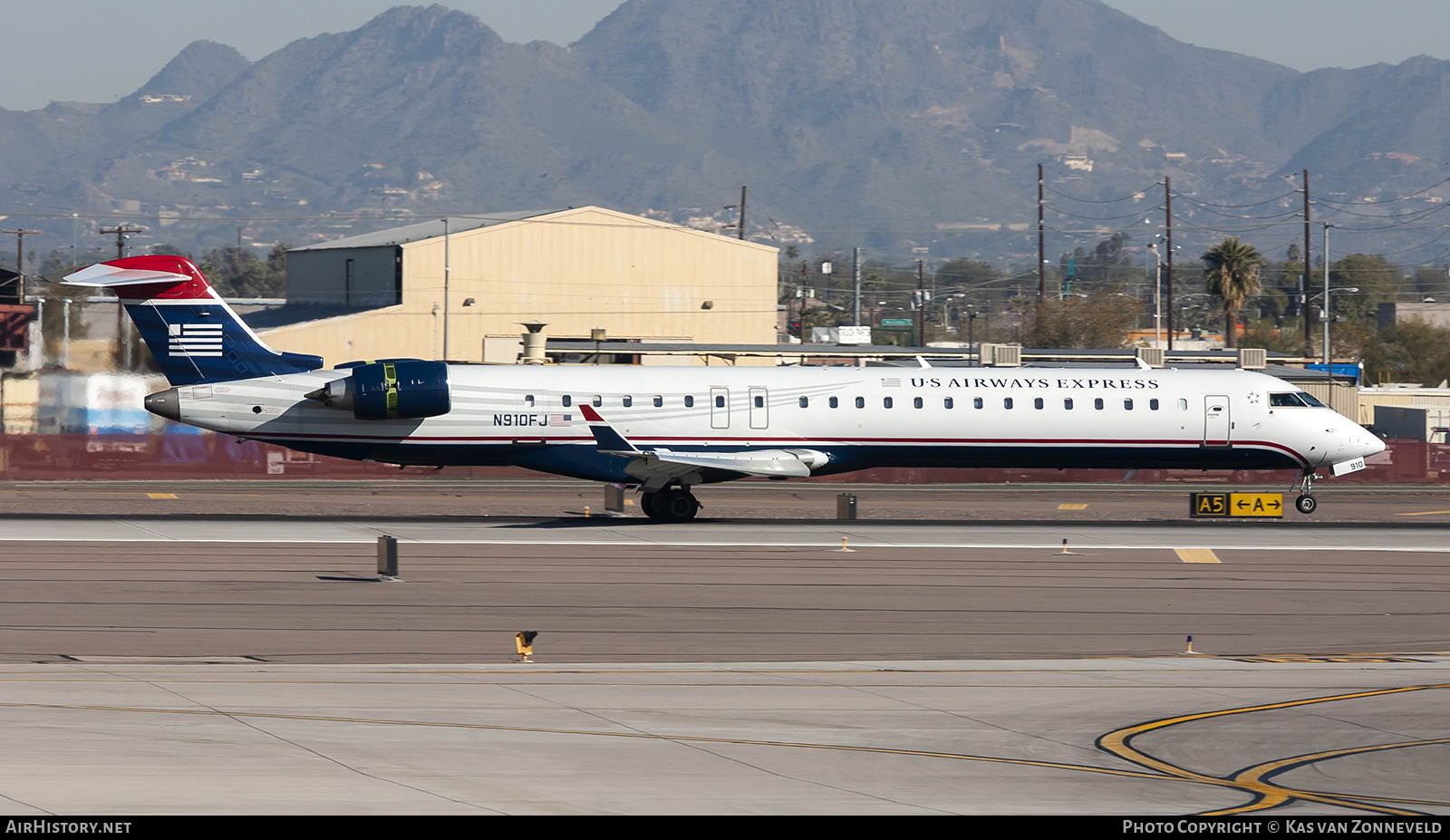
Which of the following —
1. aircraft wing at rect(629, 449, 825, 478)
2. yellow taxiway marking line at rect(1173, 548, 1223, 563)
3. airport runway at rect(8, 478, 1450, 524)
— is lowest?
yellow taxiway marking line at rect(1173, 548, 1223, 563)

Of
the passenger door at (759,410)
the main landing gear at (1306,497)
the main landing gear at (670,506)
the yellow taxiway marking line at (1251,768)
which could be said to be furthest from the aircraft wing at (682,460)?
the yellow taxiway marking line at (1251,768)

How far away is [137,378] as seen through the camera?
Result: 46375 mm

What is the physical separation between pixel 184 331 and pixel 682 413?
10.6 metres

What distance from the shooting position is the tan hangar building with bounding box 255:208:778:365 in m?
73.2

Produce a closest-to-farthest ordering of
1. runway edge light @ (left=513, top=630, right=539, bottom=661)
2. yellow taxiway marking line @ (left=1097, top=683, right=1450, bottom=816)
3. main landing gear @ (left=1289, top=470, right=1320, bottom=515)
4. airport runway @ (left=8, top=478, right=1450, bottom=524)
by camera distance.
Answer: yellow taxiway marking line @ (left=1097, top=683, right=1450, bottom=816)
runway edge light @ (left=513, top=630, right=539, bottom=661)
main landing gear @ (left=1289, top=470, right=1320, bottom=515)
airport runway @ (left=8, top=478, right=1450, bottom=524)

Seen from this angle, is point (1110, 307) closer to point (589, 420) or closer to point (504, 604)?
point (589, 420)

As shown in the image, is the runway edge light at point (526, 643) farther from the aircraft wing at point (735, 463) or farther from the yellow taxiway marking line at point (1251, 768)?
the aircraft wing at point (735, 463)

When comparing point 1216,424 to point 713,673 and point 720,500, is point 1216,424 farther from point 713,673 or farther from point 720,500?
point 713,673

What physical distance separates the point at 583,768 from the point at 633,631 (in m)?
7.30

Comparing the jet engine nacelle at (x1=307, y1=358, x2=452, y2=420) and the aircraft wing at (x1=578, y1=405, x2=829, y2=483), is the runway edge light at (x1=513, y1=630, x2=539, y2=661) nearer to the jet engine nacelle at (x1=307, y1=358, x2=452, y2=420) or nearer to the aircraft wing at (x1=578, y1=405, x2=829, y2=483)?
the aircraft wing at (x1=578, y1=405, x2=829, y2=483)

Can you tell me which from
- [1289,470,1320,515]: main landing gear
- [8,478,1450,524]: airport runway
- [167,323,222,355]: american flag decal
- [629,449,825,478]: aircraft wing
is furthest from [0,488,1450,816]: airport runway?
[8,478,1450,524]: airport runway

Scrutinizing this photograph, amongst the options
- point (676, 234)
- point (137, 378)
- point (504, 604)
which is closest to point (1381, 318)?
point (676, 234)

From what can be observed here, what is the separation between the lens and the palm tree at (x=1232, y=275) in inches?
3809

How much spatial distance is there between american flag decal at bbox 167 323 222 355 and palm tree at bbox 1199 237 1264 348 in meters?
78.1
